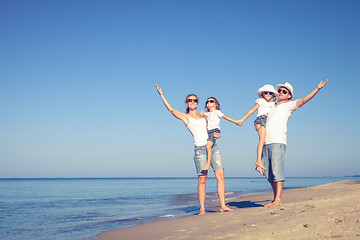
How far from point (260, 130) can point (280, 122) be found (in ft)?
1.52

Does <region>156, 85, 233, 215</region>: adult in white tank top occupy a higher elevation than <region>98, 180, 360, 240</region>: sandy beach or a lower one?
higher

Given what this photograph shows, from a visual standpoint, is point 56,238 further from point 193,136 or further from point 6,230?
point 193,136

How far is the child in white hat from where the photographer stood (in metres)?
5.94

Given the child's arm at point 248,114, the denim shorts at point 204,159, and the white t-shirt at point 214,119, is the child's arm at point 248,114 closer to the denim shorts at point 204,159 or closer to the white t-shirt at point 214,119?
the white t-shirt at point 214,119

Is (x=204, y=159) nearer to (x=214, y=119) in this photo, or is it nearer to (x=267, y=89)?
(x=214, y=119)

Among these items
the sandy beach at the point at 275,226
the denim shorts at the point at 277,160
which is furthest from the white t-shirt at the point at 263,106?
the sandy beach at the point at 275,226

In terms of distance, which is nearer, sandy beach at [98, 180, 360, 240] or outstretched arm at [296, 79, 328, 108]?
sandy beach at [98, 180, 360, 240]

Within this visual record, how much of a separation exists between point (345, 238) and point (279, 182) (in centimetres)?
291

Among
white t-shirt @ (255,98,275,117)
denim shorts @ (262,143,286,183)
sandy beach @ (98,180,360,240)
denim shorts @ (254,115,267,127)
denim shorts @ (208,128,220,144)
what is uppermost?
white t-shirt @ (255,98,275,117)

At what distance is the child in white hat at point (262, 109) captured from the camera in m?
5.94

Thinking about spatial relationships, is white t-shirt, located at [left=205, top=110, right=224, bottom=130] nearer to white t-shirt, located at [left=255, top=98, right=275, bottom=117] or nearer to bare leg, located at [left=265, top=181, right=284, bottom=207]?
white t-shirt, located at [left=255, top=98, right=275, bottom=117]

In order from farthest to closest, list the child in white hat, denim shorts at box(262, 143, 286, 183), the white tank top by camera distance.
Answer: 1. the white tank top
2. the child in white hat
3. denim shorts at box(262, 143, 286, 183)

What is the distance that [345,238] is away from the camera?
9.36 ft

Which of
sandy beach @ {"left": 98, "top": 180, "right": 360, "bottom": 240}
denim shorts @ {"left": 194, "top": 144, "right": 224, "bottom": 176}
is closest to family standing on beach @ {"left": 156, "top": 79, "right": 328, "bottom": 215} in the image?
denim shorts @ {"left": 194, "top": 144, "right": 224, "bottom": 176}
